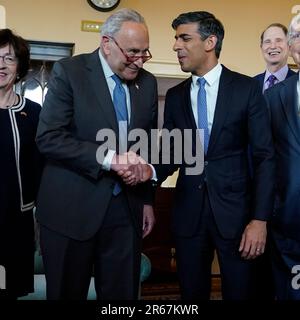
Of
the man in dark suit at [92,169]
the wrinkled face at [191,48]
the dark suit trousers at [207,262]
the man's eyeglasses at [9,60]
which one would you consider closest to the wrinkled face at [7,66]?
the man's eyeglasses at [9,60]

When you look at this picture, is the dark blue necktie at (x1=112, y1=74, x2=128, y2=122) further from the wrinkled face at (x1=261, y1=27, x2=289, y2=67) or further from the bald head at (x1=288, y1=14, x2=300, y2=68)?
the wrinkled face at (x1=261, y1=27, x2=289, y2=67)

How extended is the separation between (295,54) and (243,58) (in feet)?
10.7

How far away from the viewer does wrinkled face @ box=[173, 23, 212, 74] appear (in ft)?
6.08

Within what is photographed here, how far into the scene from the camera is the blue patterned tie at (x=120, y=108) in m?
1.62

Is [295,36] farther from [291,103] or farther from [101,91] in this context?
[101,91]

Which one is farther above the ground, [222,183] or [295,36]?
[295,36]

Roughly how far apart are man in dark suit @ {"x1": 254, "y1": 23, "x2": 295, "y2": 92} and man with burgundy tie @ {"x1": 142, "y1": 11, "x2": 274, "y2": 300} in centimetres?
72

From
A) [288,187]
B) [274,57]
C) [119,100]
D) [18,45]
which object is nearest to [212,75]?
[119,100]

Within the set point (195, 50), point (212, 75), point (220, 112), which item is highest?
point (195, 50)

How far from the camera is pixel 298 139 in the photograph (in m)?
1.77

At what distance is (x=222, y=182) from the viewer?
177 centimetres

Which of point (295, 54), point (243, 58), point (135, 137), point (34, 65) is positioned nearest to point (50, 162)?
point (135, 137)

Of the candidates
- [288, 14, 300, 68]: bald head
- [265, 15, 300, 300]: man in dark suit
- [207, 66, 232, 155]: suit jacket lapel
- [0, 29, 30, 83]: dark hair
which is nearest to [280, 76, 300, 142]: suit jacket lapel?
[265, 15, 300, 300]: man in dark suit

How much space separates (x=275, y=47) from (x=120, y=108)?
1.37 m
